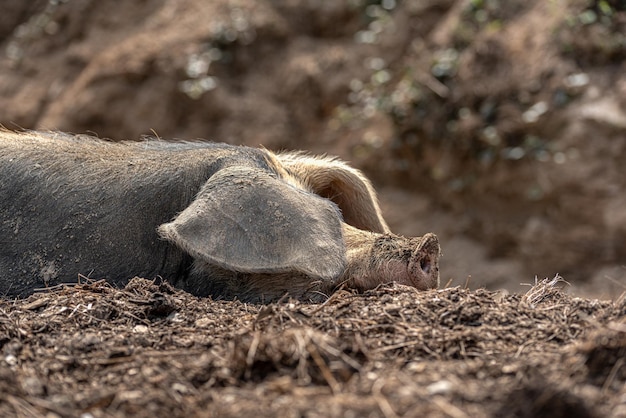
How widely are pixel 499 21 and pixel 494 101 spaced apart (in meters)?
1.00

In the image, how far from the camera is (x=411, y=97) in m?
10.5

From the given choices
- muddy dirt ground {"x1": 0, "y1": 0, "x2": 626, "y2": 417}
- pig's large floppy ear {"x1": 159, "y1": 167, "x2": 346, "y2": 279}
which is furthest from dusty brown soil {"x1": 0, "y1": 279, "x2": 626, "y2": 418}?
pig's large floppy ear {"x1": 159, "y1": 167, "x2": 346, "y2": 279}

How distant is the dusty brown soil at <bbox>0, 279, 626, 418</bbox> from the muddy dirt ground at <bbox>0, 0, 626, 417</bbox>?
0.04ft

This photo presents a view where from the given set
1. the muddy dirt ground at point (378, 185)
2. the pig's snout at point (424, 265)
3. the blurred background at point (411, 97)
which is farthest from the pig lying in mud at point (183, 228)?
the blurred background at point (411, 97)

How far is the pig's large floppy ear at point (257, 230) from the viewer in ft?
15.5

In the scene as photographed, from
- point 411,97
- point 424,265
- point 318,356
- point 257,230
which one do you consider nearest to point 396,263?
point 424,265

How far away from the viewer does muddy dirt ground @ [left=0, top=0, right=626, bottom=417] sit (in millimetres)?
3000

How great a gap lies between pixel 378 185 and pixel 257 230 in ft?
20.2

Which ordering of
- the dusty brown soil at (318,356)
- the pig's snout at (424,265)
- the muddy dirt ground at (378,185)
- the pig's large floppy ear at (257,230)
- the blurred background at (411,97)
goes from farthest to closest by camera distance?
the blurred background at (411,97) → the pig's snout at (424,265) → the pig's large floppy ear at (257,230) → the muddy dirt ground at (378,185) → the dusty brown soil at (318,356)

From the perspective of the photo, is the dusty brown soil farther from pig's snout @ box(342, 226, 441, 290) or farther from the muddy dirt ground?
pig's snout @ box(342, 226, 441, 290)

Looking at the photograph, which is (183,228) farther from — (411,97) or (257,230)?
(411,97)

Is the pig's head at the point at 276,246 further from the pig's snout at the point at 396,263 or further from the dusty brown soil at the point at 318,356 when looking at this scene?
the dusty brown soil at the point at 318,356

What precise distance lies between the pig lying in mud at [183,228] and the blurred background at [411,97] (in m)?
4.18

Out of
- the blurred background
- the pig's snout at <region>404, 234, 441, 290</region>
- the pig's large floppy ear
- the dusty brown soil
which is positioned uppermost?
the dusty brown soil
